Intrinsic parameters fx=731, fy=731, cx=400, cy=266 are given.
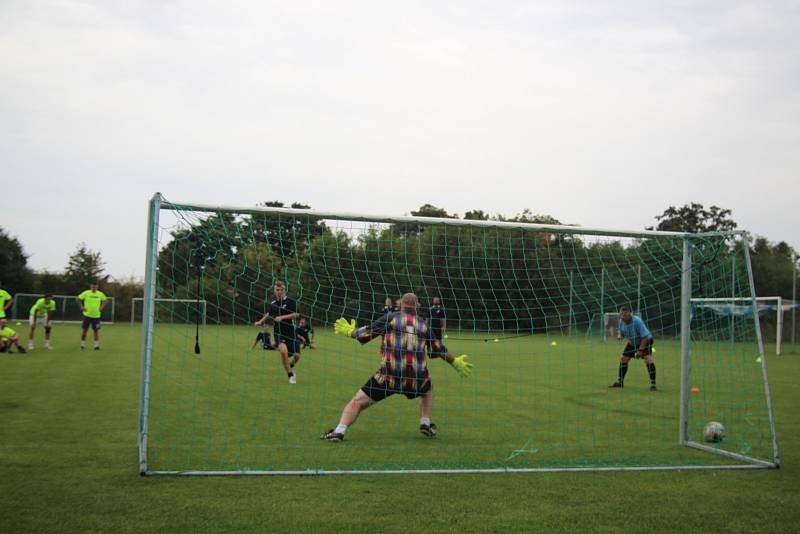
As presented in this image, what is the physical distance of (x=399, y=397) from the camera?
12.2m

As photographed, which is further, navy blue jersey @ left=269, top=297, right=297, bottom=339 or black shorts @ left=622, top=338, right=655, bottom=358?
black shorts @ left=622, top=338, right=655, bottom=358

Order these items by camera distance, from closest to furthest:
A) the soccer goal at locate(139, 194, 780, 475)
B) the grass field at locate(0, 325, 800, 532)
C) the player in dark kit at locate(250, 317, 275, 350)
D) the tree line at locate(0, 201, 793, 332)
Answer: the grass field at locate(0, 325, 800, 532) < the soccer goal at locate(139, 194, 780, 475) < the tree line at locate(0, 201, 793, 332) < the player in dark kit at locate(250, 317, 275, 350)

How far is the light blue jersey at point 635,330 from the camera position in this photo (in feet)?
46.5

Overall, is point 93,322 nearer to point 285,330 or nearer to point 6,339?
point 6,339

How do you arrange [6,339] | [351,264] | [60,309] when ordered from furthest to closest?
1. [60,309]
2. [6,339]
3. [351,264]

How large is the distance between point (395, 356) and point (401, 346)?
5.1 inches

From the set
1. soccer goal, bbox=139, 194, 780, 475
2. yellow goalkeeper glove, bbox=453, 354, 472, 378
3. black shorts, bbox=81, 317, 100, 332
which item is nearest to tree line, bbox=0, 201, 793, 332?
soccer goal, bbox=139, 194, 780, 475

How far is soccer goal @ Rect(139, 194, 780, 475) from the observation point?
7.16m

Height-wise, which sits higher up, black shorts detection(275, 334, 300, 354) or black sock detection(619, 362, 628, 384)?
black shorts detection(275, 334, 300, 354)

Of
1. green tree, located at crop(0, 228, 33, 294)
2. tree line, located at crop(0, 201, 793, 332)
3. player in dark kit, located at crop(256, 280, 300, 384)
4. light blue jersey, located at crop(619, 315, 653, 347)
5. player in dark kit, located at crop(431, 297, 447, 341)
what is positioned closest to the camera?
tree line, located at crop(0, 201, 793, 332)

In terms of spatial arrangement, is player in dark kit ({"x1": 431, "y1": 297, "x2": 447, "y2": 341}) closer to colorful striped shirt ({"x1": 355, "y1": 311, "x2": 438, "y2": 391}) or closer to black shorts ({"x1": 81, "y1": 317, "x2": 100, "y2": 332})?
colorful striped shirt ({"x1": 355, "y1": 311, "x2": 438, "y2": 391})

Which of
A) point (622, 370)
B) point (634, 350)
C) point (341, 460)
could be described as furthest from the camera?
point (622, 370)

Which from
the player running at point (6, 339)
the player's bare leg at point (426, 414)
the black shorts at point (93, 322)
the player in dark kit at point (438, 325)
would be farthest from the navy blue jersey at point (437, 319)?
the player running at point (6, 339)

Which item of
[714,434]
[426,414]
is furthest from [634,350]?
[426,414]
